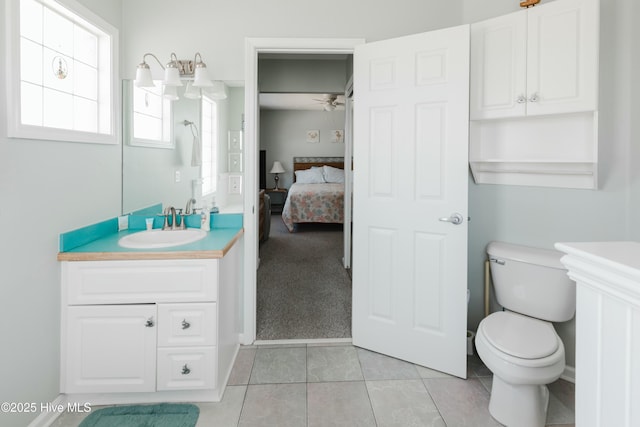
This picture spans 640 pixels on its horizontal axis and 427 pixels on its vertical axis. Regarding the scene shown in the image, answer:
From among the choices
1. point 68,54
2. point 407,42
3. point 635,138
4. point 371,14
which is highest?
point 371,14

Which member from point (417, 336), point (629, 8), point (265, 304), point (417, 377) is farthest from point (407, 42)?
point (265, 304)

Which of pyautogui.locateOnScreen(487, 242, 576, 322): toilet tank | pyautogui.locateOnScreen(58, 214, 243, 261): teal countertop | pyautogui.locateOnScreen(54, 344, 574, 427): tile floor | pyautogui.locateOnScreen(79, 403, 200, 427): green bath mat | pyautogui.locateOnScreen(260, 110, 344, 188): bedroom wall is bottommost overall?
pyautogui.locateOnScreen(79, 403, 200, 427): green bath mat

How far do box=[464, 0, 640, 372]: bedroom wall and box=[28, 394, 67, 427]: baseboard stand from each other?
247cm

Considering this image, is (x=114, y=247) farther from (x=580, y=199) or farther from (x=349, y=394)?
(x=580, y=199)

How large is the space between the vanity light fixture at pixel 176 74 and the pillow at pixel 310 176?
580 centimetres

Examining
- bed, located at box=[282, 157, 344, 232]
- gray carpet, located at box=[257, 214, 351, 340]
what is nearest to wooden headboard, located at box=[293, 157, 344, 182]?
bed, located at box=[282, 157, 344, 232]

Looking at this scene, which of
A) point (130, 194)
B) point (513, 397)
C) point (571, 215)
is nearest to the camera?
point (513, 397)

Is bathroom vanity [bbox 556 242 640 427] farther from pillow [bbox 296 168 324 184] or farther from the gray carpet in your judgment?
pillow [bbox 296 168 324 184]

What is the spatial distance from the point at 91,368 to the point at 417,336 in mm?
1834

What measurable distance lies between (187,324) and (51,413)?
767 millimetres

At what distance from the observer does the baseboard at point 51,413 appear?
1712 mm

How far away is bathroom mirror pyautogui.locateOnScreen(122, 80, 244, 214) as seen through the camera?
2.45 meters

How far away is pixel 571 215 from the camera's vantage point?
2082 mm

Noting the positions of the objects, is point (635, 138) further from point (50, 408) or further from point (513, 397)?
point (50, 408)
